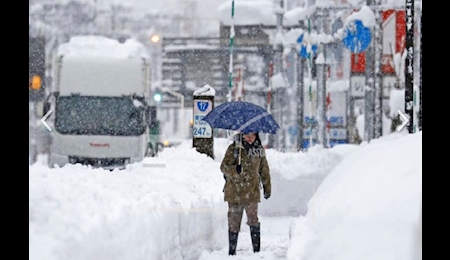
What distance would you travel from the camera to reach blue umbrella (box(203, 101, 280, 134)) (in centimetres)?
1016

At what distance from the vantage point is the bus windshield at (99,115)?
814 inches

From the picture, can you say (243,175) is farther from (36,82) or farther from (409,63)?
(409,63)

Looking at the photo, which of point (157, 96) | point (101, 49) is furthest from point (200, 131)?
point (101, 49)

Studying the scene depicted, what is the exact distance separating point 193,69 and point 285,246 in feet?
94.8

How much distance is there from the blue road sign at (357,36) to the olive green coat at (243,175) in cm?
1366

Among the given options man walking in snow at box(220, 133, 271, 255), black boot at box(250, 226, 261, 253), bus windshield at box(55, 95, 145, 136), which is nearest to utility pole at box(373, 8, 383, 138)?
bus windshield at box(55, 95, 145, 136)

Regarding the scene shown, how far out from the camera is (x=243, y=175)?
9.60 m

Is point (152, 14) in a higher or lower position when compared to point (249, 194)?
higher

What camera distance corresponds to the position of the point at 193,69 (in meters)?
39.3

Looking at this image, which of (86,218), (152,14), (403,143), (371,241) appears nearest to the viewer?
(371,241)

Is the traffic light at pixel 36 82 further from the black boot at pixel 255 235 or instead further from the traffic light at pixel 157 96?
the traffic light at pixel 157 96

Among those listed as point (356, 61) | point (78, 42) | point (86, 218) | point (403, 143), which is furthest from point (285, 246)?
point (356, 61)

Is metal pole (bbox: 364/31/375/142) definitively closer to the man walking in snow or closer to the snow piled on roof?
the snow piled on roof
